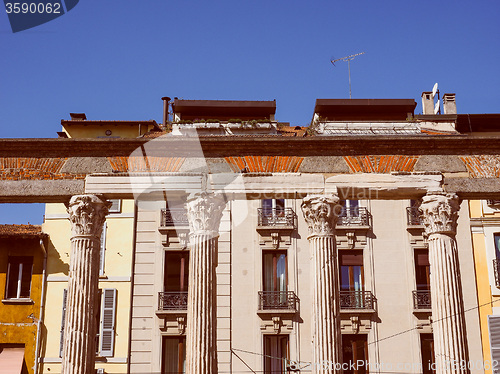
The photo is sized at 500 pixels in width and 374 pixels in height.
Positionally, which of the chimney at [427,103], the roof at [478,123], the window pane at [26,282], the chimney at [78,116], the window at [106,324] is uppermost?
the chimney at [427,103]

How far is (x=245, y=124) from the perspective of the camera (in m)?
24.2

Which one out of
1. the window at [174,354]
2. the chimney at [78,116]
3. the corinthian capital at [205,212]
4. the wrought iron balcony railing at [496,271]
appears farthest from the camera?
the chimney at [78,116]

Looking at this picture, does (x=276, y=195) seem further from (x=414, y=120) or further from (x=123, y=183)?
(x=414, y=120)

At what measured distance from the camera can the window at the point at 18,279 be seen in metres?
22.5

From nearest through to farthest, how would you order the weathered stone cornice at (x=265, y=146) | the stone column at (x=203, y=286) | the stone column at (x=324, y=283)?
1. the stone column at (x=203, y=286)
2. the stone column at (x=324, y=283)
3. the weathered stone cornice at (x=265, y=146)

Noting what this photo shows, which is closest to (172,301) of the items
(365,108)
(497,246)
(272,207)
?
(272,207)

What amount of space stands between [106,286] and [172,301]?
7.01 feet

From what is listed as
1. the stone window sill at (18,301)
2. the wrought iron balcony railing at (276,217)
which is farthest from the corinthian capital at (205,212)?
the stone window sill at (18,301)

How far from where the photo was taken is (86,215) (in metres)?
15.1

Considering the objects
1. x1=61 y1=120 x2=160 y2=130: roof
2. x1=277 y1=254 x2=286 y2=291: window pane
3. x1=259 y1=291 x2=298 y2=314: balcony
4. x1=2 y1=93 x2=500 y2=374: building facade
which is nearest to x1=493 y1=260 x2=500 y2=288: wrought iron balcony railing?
x1=2 y1=93 x2=500 y2=374: building facade

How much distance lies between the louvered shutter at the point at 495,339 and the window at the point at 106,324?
11.6 metres

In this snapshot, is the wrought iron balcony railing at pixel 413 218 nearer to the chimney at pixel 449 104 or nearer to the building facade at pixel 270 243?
the building facade at pixel 270 243

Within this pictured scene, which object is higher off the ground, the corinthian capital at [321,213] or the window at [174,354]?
the corinthian capital at [321,213]

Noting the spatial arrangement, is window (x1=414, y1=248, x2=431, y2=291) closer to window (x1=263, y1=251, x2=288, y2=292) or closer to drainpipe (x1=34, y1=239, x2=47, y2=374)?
window (x1=263, y1=251, x2=288, y2=292)
